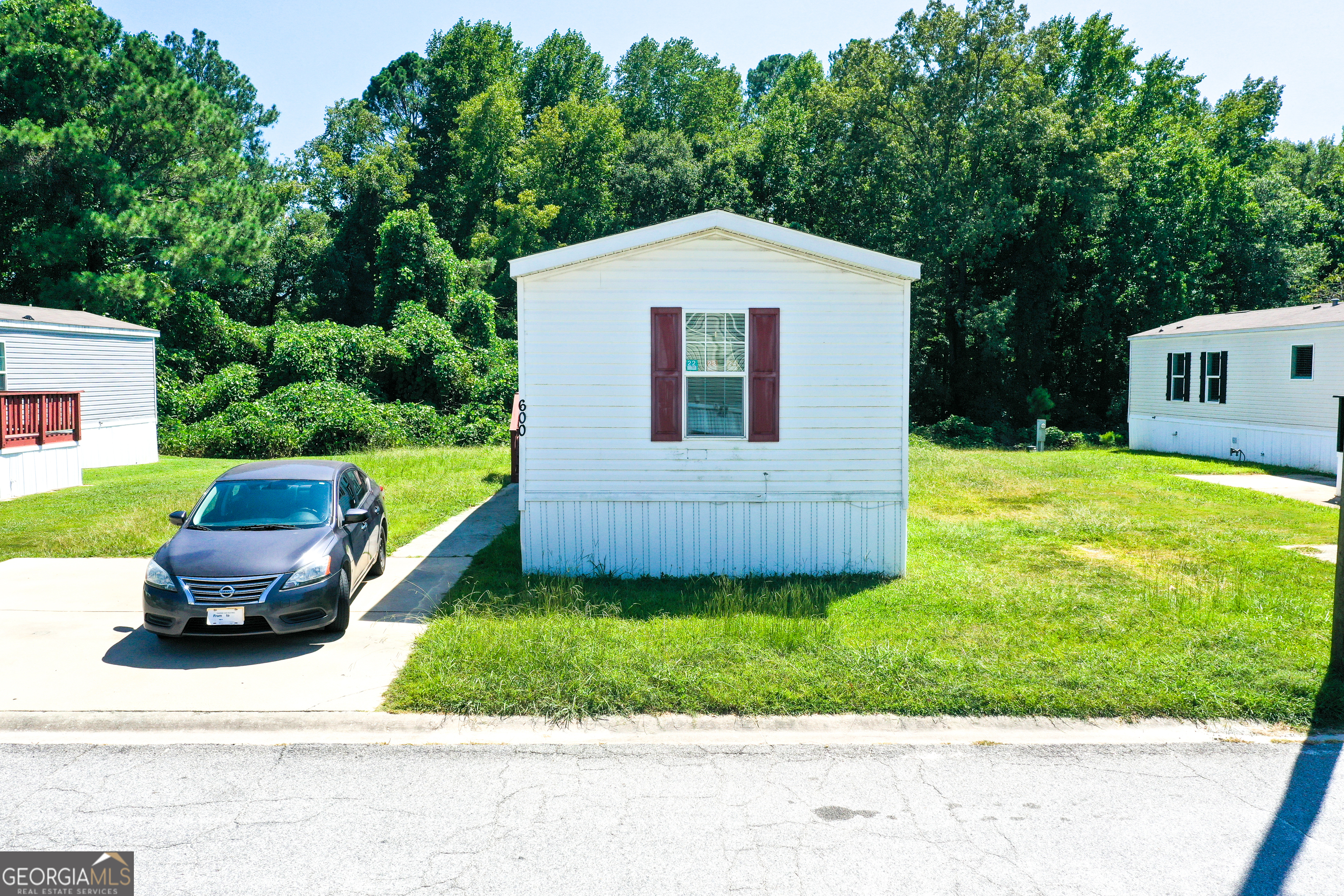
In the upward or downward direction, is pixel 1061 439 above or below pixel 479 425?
below

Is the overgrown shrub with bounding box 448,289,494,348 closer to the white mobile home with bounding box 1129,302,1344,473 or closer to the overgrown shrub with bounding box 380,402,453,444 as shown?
the overgrown shrub with bounding box 380,402,453,444

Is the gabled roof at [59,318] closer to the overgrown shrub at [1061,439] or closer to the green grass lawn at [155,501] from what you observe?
the green grass lawn at [155,501]

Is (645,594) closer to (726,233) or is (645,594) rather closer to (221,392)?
(726,233)

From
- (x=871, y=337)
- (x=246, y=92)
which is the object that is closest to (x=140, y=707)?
(x=871, y=337)

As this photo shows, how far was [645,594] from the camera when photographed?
9734 mm

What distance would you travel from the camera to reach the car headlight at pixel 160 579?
7.74m

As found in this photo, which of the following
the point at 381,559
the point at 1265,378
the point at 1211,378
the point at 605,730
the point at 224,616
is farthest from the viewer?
the point at 1211,378

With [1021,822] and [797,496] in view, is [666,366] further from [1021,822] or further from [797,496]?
[1021,822]

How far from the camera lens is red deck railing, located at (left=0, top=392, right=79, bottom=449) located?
17125 mm

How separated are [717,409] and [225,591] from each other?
209 inches

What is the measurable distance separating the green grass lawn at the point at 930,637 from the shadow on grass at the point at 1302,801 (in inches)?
5.4

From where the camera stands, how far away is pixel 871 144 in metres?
36.0

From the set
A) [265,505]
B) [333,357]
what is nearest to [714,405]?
[265,505]

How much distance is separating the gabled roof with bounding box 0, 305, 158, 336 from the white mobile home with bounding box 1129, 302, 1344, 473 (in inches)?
1092
